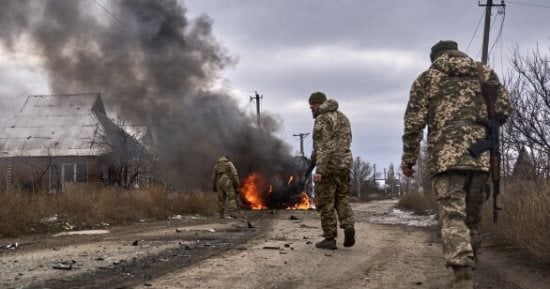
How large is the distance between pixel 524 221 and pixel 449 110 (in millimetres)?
2341

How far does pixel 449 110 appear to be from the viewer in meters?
4.54

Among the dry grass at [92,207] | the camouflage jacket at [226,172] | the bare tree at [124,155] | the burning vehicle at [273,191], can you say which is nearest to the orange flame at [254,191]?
the burning vehicle at [273,191]

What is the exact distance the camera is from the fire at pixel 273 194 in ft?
76.1

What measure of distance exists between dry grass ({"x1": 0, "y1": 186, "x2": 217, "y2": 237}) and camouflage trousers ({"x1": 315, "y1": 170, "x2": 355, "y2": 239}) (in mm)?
5694

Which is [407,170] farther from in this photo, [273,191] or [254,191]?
[254,191]

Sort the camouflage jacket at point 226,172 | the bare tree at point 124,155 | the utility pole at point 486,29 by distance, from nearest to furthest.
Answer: the camouflage jacket at point 226,172 → the utility pole at point 486,29 → the bare tree at point 124,155

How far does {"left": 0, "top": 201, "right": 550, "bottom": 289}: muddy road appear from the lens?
15.3ft

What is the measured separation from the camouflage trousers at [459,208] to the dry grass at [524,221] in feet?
4.22

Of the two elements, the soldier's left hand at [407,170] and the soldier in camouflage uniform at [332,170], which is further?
the soldier in camouflage uniform at [332,170]

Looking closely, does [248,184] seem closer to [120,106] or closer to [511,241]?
[120,106]

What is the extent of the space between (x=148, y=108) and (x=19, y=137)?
10.8m

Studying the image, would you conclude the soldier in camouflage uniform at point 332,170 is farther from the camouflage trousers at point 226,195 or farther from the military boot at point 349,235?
the camouflage trousers at point 226,195

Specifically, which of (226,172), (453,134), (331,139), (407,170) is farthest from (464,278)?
(226,172)

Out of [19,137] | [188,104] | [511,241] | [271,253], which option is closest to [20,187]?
[271,253]
